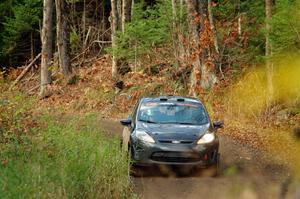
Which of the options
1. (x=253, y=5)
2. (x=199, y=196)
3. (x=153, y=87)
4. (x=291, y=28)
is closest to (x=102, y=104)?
(x=153, y=87)

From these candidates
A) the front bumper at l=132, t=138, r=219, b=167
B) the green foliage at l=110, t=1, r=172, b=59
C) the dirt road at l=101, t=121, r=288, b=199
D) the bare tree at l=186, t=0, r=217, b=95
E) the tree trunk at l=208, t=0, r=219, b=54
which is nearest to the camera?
the dirt road at l=101, t=121, r=288, b=199

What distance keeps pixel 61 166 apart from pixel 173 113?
16.3 ft

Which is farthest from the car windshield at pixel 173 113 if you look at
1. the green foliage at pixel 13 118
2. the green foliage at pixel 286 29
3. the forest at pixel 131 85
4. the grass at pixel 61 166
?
the green foliage at pixel 286 29

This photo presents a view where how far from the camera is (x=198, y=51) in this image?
23922 mm

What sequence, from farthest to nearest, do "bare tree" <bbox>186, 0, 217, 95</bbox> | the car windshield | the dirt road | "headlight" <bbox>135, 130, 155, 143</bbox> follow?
"bare tree" <bbox>186, 0, 217, 95</bbox>
the car windshield
"headlight" <bbox>135, 130, 155, 143</bbox>
the dirt road

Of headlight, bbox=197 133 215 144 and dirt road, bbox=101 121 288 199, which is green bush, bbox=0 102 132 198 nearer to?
dirt road, bbox=101 121 288 199

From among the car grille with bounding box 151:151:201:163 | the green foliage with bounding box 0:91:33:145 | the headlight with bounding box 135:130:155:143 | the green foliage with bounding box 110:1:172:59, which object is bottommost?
the car grille with bounding box 151:151:201:163

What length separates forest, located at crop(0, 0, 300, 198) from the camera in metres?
8.96

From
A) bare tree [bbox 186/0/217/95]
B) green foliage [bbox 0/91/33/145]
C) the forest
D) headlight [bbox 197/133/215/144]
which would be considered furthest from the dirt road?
bare tree [bbox 186/0/217/95]

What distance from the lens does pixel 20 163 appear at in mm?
8594

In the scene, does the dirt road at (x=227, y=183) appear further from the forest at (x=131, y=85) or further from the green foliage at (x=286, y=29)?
the green foliage at (x=286, y=29)

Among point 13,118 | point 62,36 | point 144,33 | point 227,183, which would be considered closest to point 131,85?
point 144,33

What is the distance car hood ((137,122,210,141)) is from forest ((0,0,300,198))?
Answer: 805mm

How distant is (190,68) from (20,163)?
17.2 meters
